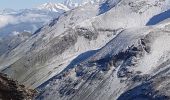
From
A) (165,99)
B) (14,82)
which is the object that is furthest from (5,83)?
(165,99)

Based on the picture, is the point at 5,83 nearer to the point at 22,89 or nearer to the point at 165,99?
the point at 22,89

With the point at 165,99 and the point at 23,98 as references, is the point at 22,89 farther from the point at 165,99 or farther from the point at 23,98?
the point at 165,99

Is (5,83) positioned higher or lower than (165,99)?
higher

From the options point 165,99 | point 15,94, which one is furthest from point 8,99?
point 165,99

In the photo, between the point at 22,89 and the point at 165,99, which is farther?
the point at 165,99

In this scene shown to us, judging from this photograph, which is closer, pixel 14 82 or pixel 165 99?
pixel 14 82
